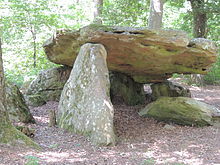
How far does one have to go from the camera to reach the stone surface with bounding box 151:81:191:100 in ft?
36.7

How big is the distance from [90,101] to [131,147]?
1.64m

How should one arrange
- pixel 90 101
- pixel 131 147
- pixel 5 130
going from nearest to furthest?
pixel 5 130 < pixel 131 147 < pixel 90 101

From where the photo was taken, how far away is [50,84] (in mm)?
10953

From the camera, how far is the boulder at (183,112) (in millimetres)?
7965

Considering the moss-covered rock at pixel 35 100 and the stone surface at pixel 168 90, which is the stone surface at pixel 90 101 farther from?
the stone surface at pixel 168 90

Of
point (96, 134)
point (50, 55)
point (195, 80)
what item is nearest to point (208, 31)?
point (195, 80)

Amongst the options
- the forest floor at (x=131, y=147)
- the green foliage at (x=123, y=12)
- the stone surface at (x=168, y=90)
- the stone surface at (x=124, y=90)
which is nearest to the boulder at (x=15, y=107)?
the forest floor at (x=131, y=147)

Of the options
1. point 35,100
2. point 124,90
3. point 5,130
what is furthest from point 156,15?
point 5,130

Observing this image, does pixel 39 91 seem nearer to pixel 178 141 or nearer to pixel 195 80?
pixel 178 141

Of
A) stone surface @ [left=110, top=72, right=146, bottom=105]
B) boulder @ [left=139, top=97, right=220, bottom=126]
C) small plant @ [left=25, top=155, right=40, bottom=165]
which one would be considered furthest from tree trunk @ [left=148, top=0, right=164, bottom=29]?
small plant @ [left=25, top=155, right=40, bottom=165]

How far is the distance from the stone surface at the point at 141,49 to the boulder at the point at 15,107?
2.32 m

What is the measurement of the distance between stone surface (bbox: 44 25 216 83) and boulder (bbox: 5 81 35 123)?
2.32m

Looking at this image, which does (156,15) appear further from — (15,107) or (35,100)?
(15,107)

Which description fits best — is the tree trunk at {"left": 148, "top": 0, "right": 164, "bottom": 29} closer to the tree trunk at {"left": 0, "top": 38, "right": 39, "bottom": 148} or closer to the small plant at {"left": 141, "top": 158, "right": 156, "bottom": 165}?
the small plant at {"left": 141, "top": 158, "right": 156, "bottom": 165}
